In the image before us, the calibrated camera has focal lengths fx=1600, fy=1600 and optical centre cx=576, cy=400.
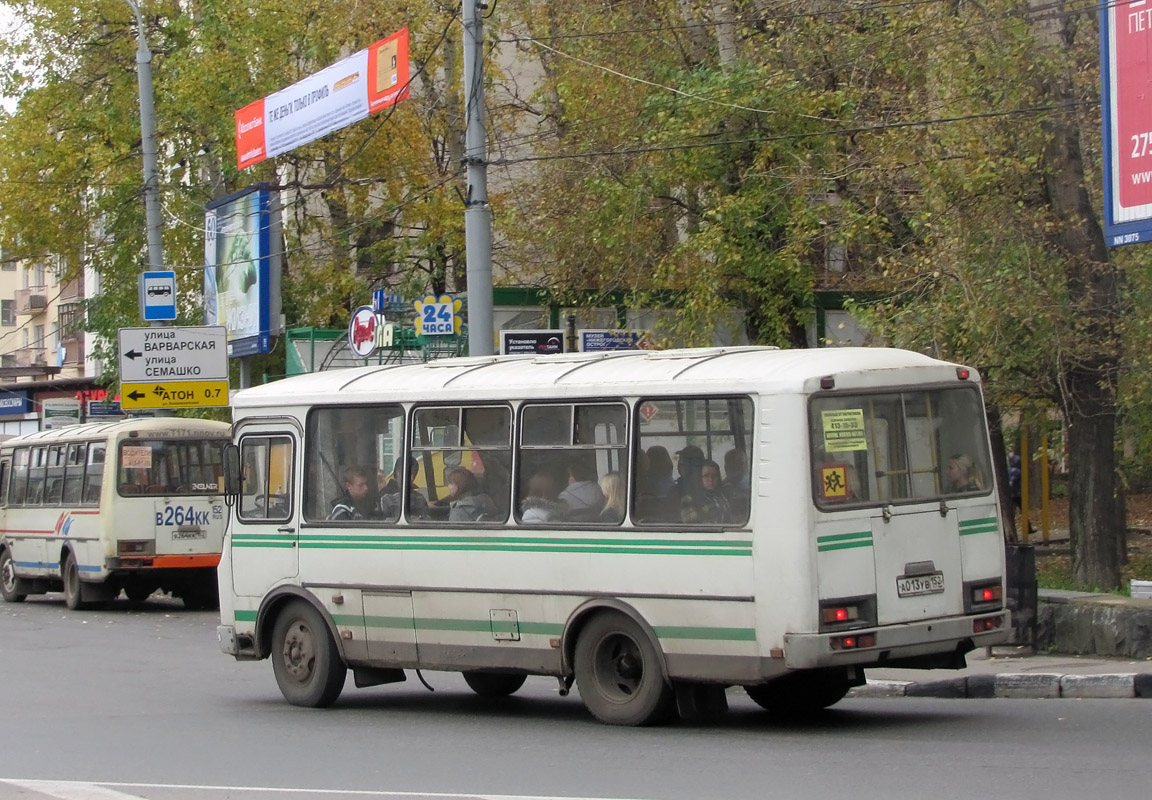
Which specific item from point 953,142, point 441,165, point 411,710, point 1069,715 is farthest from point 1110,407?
point 441,165

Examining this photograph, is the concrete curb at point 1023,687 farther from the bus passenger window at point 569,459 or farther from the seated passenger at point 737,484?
the seated passenger at point 737,484

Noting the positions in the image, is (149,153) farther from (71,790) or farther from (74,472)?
(71,790)

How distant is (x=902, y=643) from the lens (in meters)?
10.0

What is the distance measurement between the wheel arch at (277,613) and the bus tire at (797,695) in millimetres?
3281

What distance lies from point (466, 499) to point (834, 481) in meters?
2.96

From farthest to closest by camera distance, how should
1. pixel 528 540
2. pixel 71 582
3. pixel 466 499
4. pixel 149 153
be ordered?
pixel 149 153, pixel 71 582, pixel 466 499, pixel 528 540

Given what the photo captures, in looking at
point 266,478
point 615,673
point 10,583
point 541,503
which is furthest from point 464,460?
point 10,583

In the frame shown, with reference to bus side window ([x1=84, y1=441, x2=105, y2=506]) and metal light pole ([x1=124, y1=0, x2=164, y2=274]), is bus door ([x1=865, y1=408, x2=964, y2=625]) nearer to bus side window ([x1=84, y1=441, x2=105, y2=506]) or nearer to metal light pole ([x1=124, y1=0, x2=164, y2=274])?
bus side window ([x1=84, y1=441, x2=105, y2=506])

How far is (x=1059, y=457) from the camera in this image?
38250 millimetres

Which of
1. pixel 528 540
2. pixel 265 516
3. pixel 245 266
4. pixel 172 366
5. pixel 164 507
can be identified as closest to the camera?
pixel 528 540

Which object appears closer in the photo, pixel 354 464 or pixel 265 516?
pixel 354 464

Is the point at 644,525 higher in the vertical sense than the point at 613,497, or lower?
lower

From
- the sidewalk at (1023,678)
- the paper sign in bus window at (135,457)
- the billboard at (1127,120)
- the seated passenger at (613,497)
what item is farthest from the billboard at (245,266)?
the seated passenger at (613,497)

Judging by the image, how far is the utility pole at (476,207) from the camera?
17953mm
